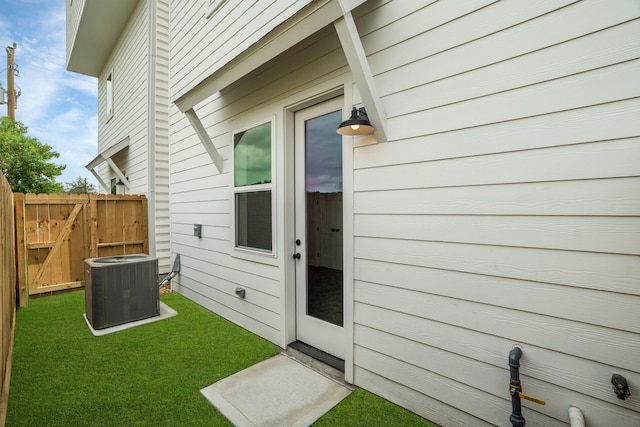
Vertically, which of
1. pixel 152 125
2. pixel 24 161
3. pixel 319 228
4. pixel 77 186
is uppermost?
pixel 77 186

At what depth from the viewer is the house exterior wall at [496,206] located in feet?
4.39

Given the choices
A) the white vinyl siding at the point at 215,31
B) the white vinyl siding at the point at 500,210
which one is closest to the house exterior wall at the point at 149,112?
the white vinyl siding at the point at 215,31

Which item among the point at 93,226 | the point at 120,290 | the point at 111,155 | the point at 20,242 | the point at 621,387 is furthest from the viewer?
the point at 111,155

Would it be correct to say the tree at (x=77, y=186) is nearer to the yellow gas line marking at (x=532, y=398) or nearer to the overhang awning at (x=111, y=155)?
the overhang awning at (x=111, y=155)

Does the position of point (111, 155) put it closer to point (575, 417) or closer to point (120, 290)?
point (120, 290)

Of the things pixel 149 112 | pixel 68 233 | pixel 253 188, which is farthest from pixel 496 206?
pixel 68 233

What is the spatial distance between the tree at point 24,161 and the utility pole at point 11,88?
0.34 m

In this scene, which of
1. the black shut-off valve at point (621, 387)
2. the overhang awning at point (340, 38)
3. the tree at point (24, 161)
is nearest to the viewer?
the black shut-off valve at point (621, 387)

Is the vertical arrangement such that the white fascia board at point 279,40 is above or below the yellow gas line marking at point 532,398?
above

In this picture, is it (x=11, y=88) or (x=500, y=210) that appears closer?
(x=500, y=210)

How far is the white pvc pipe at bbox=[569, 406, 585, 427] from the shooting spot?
4.40ft

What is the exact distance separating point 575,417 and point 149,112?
659cm

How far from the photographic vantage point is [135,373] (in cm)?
252

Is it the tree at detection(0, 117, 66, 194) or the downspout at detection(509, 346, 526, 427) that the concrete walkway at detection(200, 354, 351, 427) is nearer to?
the downspout at detection(509, 346, 526, 427)
